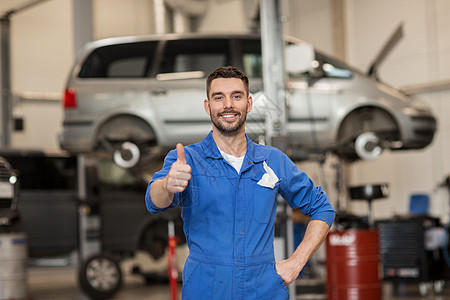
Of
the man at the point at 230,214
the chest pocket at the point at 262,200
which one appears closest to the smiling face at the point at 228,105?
the man at the point at 230,214

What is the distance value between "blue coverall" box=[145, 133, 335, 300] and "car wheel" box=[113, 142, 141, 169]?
12.3ft

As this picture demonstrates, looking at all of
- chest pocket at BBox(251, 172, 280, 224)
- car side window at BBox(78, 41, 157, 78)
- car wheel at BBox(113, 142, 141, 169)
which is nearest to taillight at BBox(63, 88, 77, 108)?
car side window at BBox(78, 41, 157, 78)

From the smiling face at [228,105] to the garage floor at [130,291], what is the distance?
4.10 metres

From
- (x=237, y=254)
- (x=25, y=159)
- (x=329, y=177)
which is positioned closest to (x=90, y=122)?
(x=25, y=159)

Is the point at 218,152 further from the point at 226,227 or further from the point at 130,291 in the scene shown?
the point at 130,291

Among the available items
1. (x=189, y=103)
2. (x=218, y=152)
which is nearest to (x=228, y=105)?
(x=218, y=152)

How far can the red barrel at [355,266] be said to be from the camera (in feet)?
15.9

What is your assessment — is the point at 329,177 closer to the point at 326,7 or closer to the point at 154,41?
the point at 154,41

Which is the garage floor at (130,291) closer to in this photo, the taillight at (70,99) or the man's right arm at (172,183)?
the taillight at (70,99)

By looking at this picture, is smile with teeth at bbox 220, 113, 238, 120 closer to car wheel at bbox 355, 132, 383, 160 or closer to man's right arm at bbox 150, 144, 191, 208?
man's right arm at bbox 150, 144, 191, 208

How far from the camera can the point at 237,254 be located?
192 cm

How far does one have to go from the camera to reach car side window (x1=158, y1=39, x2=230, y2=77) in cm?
A: 572

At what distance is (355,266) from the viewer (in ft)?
15.9

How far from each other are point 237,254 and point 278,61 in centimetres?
259
